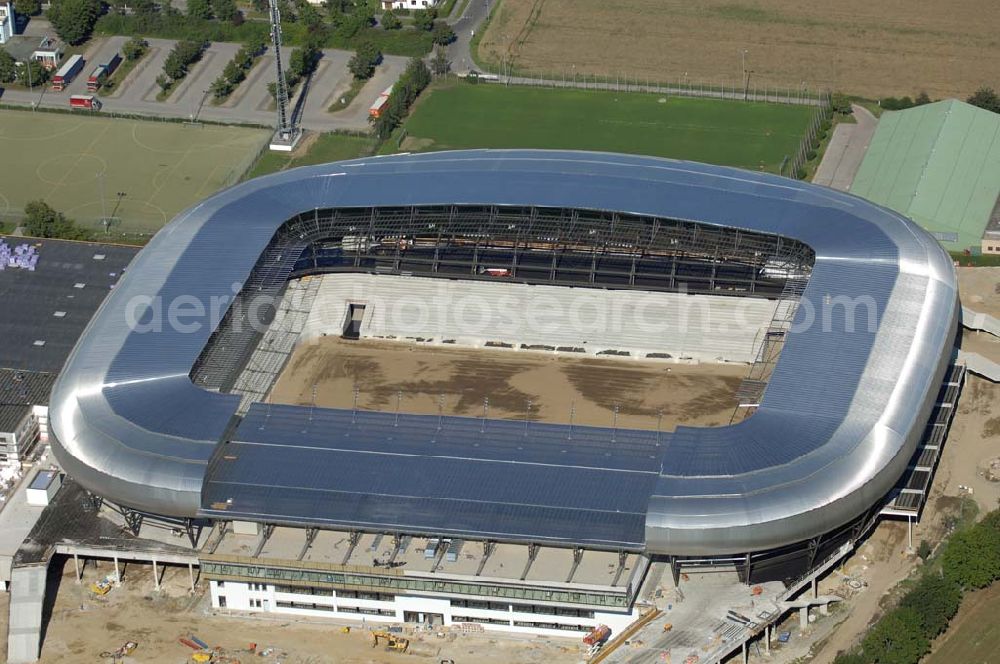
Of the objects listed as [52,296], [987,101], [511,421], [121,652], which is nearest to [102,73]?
[52,296]

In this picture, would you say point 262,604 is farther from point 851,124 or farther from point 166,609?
point 851,124

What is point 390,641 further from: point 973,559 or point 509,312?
point 973,559

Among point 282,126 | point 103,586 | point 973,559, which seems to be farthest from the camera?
point 282,126

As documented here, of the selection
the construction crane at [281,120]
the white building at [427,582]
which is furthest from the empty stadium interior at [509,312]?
the construction crane at [281,120]

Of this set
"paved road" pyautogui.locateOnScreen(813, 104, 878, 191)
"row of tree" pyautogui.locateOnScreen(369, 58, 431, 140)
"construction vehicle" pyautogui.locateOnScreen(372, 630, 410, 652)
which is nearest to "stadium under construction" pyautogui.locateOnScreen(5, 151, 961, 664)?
"construction vehicle" pyautogui.locateOnScreen(372, 630, 410, 652)

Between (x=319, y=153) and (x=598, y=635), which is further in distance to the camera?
(x=319, y=153)

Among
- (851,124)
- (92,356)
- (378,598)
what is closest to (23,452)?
(92,356)
